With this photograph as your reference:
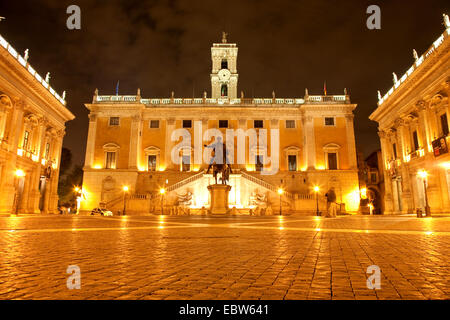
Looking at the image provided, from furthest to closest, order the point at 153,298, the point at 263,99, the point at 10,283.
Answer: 1. the point at 263,99
2. the point at 10,283
3. the point at 153,298

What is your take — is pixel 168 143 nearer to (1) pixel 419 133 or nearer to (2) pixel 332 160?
(2) pixel 332 160

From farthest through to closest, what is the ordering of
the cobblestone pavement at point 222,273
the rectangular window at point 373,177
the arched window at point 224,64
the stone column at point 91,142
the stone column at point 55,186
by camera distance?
the arched window at point 224,64
the rectangular window at point 373,177
the stone column at point 91,142
the stone column at point 55,186
the cobblestone pavement at point 222,273

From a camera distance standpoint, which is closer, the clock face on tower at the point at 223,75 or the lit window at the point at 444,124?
the lit window at the point at 444,124

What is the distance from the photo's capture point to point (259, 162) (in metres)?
38.5

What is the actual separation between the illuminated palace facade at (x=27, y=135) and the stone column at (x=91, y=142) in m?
2.68

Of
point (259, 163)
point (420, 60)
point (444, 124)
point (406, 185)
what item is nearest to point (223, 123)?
point (259, 163)

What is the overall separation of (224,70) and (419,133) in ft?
103

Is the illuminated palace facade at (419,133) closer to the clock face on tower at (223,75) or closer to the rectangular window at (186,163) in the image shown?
the rectangular window at (186,163)

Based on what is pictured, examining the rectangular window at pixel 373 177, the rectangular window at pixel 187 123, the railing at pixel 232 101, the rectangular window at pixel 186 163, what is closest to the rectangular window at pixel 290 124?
the railing at pixel 232 101

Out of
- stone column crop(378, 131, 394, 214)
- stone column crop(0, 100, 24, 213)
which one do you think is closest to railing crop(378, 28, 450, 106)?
stone column crop(378, 131, 394, 214)

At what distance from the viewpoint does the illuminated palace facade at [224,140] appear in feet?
120
